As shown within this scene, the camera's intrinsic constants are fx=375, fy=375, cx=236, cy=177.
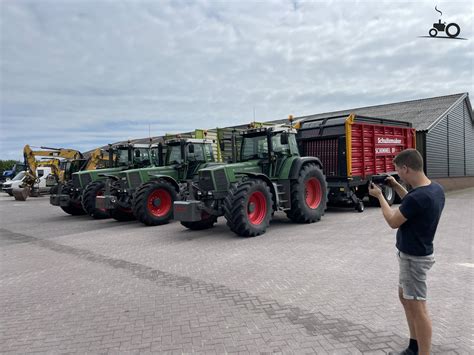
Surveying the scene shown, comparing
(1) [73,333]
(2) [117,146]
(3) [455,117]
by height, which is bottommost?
(1) [73,333]

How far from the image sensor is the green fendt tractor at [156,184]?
33.0 ft

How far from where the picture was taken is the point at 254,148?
9648 millimetres

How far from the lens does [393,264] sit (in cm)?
570

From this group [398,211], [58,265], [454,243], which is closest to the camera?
[398,211]

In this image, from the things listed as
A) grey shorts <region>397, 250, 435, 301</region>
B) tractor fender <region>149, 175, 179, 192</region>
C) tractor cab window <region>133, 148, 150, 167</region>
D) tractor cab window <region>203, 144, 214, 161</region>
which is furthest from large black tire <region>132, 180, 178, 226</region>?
grey shorts <region>397, 250, 435, 301</region>

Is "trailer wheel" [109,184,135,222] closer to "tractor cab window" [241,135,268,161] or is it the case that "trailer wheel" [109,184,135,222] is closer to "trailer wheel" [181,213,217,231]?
"trailer wheel" [181,213,217,231]

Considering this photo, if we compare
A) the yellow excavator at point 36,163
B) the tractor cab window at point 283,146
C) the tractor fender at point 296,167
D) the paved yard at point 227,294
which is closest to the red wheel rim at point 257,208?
the paved yard at point 227,294

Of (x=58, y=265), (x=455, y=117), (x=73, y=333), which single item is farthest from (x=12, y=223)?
(x=455, y=117)

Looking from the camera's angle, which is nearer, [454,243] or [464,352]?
[464,352]

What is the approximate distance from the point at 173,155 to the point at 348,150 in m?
5.34

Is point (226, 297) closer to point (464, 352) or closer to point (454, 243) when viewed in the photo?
point (464, 352)

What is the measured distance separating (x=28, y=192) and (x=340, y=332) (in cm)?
2382

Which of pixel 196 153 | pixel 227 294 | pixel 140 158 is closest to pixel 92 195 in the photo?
pixel 140 158

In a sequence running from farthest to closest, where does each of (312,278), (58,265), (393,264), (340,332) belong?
1. (58,265)
2. (393,264)
3. (312,278)
4. (340,332)
